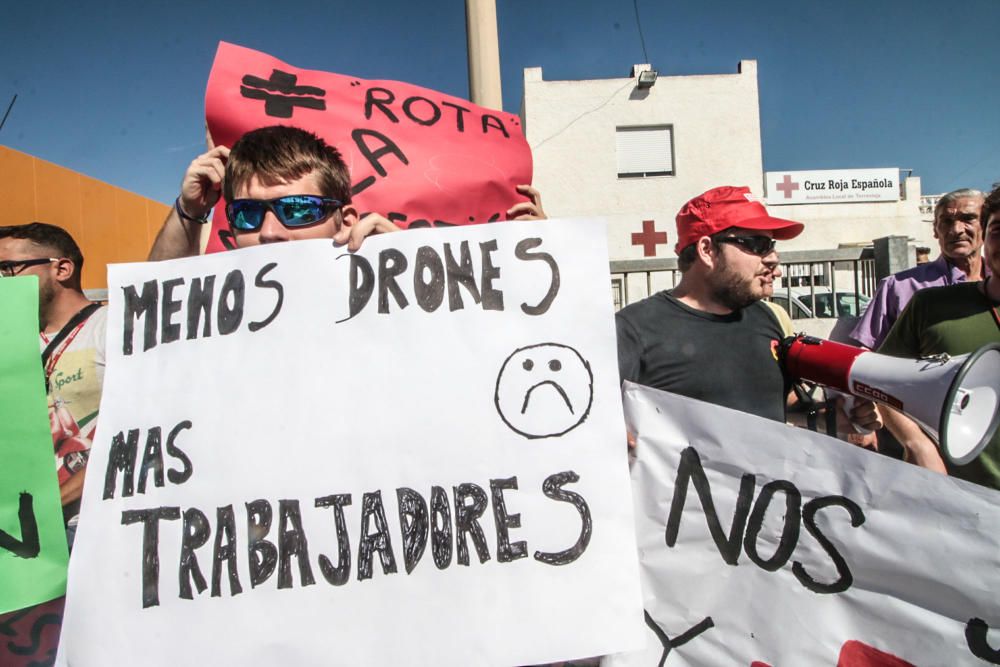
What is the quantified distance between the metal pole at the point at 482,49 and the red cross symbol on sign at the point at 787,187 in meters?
27.3

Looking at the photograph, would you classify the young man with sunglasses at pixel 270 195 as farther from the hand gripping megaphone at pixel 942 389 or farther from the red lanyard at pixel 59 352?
the hand gripping megaphone at pixel 942 389

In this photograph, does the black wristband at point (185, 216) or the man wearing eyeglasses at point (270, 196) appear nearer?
the man wearing eyeglasses at point (270, 196)

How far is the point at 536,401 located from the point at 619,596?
0.38m

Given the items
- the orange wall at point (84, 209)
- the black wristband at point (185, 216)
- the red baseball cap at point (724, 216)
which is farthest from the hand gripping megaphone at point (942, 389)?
the orange wall at point (84, 209)

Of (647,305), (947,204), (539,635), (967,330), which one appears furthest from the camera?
(947,204)

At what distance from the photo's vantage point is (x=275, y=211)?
4.66ft

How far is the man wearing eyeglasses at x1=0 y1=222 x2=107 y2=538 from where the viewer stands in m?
1.55

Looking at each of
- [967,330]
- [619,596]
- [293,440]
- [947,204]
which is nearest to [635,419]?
[619,596]

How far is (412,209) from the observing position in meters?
1.83

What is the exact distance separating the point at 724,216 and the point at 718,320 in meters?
0.35

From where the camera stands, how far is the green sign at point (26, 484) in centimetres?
128

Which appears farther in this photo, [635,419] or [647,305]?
[647,305]

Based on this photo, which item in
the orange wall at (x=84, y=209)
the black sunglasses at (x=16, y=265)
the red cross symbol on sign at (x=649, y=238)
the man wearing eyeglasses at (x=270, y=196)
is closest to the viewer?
the man wearing eyeglasses at (x=270, y=196)

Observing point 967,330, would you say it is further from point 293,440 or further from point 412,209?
point 293,440
